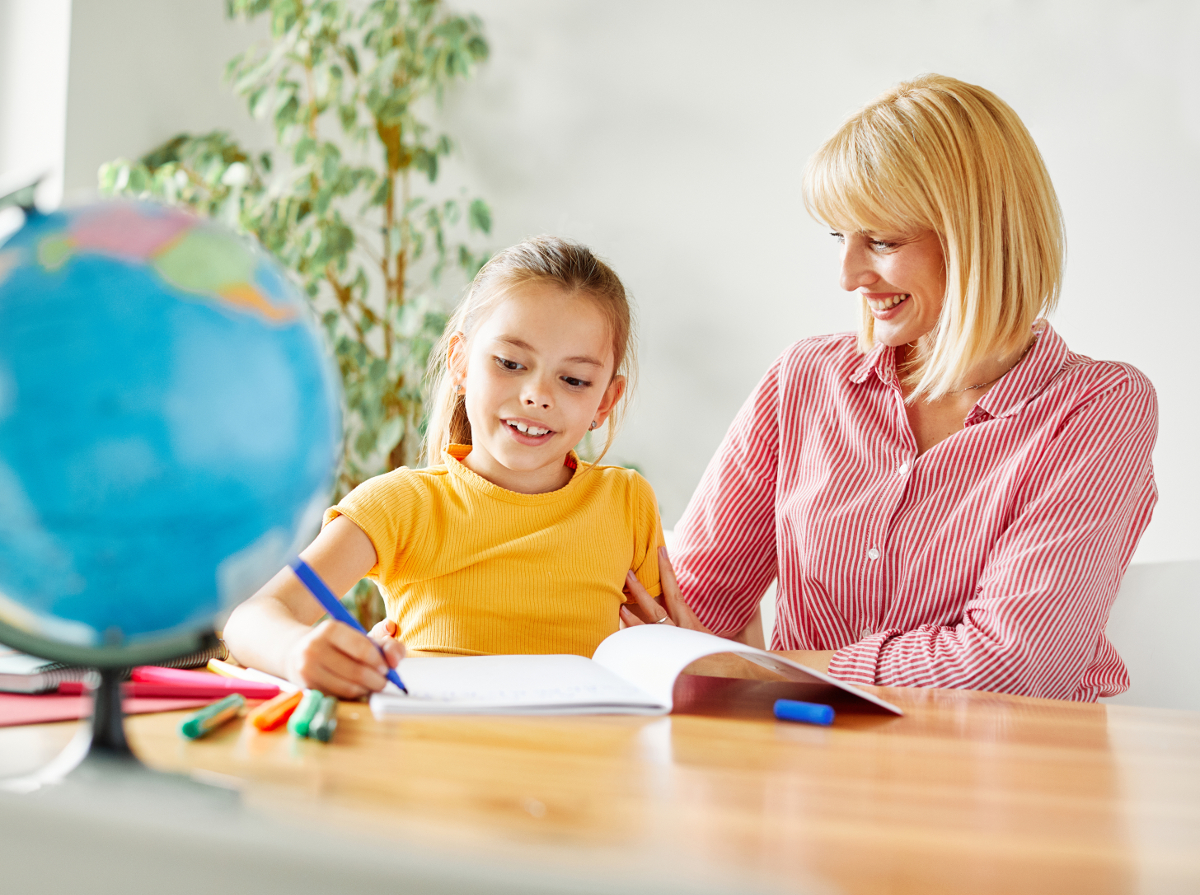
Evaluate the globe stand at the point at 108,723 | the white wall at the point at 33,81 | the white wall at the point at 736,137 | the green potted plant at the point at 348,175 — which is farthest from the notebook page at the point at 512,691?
the white wall at the point at 33,81

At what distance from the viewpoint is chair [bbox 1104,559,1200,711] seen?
4.80ft

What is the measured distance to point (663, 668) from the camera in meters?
0.75

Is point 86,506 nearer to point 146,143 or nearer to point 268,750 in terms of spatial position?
point 268,750

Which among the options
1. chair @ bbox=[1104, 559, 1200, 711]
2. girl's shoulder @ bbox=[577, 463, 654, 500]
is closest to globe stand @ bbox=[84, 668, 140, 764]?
girl's shoulder @ bbox=[577, 463, 654, 500]

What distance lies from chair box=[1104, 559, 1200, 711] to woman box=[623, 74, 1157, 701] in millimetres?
150

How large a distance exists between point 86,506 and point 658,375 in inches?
94.9

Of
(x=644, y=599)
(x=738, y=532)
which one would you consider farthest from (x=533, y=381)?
(x=738, y=532)

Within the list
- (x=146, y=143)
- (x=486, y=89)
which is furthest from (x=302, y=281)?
(x=486, y=89)

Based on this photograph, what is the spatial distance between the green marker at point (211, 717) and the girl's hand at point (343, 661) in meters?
0.06

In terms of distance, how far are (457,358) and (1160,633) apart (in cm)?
107

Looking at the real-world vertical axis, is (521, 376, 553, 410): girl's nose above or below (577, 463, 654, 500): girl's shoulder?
above

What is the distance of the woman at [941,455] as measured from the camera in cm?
120

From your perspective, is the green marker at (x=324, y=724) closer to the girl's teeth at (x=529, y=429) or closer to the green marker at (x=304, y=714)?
the green marker at (x=304, y=714)

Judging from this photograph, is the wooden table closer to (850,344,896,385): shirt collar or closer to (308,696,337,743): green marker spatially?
(308,696,337,743): green marker
